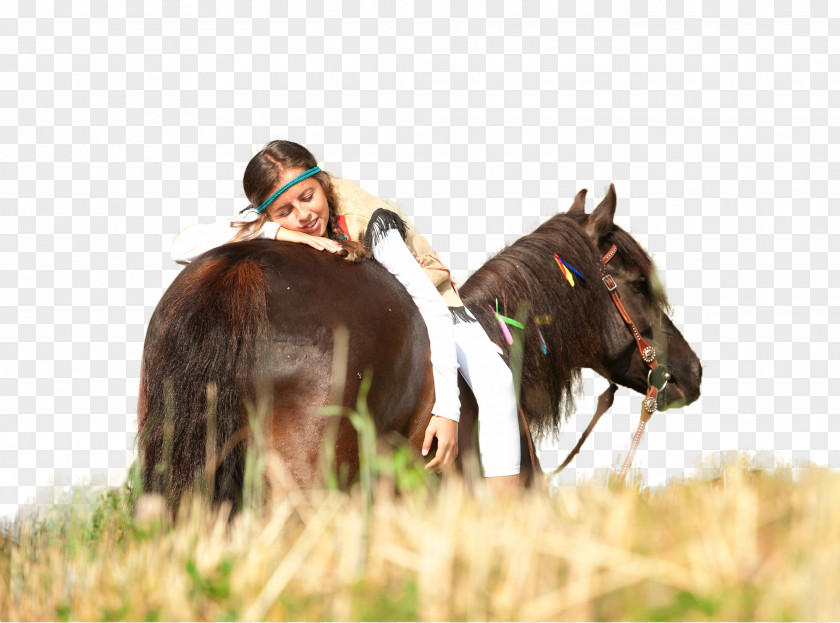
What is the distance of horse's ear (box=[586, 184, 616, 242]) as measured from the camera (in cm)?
431

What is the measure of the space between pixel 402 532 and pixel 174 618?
21.4 inches

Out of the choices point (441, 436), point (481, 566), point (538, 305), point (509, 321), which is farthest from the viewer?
point (538, 305)

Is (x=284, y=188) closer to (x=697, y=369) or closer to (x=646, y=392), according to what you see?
(x=646, y=392)

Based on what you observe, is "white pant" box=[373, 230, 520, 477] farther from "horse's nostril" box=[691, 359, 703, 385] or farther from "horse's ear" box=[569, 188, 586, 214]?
"horse's nostril" box=[691, 359, 703, 385]

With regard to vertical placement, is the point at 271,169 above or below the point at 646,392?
above

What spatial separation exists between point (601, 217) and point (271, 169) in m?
2.02

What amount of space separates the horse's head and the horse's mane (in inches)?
0.6

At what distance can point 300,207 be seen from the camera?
3.15 m

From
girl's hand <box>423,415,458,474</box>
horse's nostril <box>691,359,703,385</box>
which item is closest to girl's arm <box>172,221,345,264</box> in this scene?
girl's hand <box>423,415,458,474</box>

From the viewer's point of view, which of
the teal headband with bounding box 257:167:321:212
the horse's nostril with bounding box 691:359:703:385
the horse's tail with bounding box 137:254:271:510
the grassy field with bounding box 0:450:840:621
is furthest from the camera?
the horse's nostril with bounding box 691:359:703:385

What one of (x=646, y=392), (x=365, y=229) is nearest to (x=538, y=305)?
(x=365, y=229)

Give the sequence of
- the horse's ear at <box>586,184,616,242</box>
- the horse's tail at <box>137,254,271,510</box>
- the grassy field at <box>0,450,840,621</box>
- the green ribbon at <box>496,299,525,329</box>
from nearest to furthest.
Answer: the grassy field at <box>0,450,840,621</box> → the horse's tail at <box>137,254,271,510</box> → the green ribbon at <box>496,299,525,329</box> → the horse's ear at <box>586,184,616,242</box>

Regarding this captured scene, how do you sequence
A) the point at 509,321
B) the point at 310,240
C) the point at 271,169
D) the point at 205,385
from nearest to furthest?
the point at 205,385, the point at 310,240, the point at 271,169, the point at 509,321

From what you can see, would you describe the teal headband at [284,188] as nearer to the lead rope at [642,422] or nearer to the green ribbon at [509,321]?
the green ribbon at [509,321]
